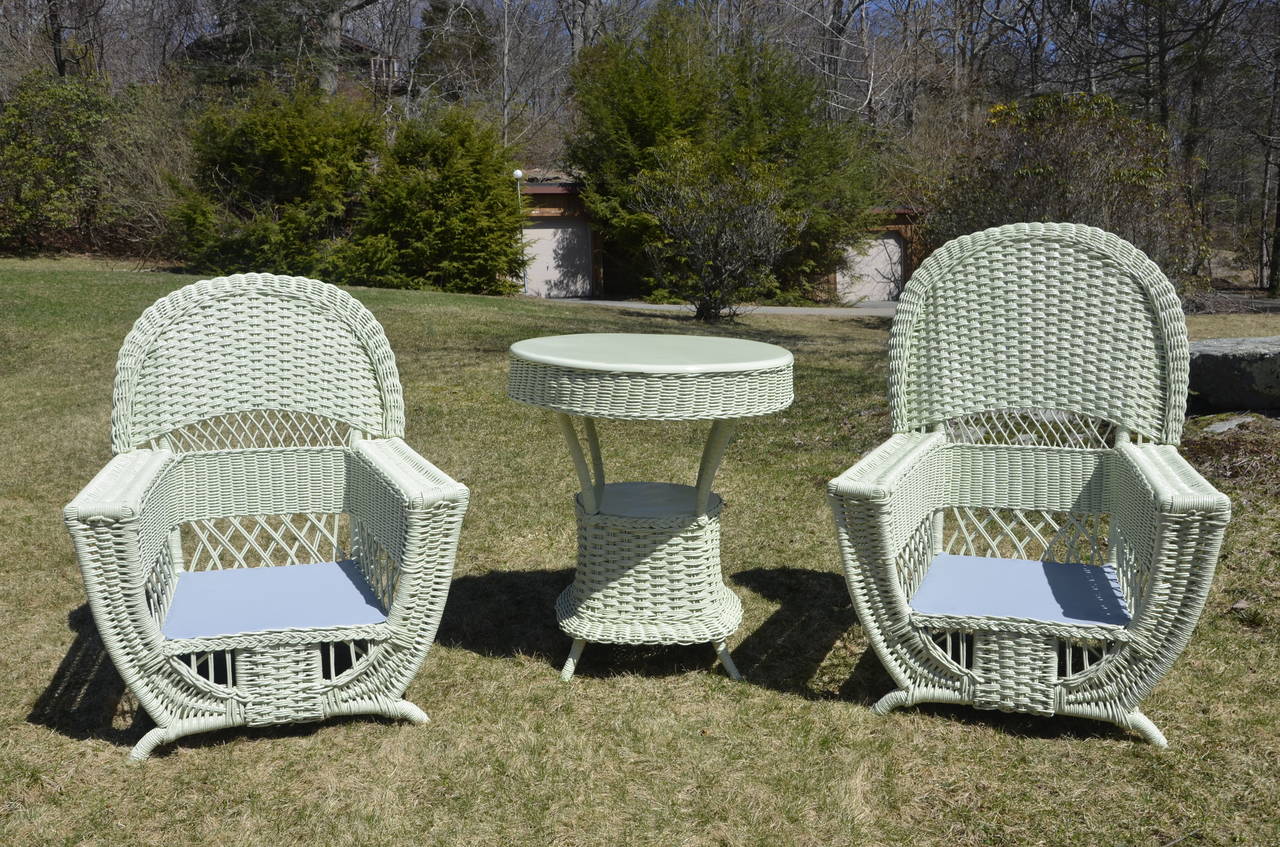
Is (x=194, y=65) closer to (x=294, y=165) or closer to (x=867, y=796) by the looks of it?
(x=294, y=165)

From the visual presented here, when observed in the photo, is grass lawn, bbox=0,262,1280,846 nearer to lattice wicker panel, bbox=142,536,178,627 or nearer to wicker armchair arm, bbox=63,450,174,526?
lattice wicker panel, bbox=142,536,178,627

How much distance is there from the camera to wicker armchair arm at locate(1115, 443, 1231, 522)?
7.98 ft

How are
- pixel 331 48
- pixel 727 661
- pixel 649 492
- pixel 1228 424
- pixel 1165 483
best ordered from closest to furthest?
pixel 1165 483
pixel 727 661
pixel 649 492
pixel 1228 424
pixel 331 48

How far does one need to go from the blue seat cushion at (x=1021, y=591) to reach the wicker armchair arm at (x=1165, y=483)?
269 millimetres

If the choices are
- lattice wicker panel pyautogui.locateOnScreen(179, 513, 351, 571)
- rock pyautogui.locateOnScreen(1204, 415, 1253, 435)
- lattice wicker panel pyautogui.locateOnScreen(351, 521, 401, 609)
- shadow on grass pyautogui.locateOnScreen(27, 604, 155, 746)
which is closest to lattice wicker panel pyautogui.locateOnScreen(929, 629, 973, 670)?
lattice wicker panel pyautogui.locateOnScreen(351, 521, 401, 609)

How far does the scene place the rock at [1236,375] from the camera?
5211 mm

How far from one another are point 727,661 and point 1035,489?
1.08 m

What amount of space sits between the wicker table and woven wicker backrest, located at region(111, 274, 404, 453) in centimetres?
50

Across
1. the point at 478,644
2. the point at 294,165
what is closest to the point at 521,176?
the point at 294,165

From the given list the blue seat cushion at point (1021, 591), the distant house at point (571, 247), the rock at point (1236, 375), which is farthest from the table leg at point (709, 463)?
the distant house at point (571, 247)

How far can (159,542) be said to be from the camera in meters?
2.78

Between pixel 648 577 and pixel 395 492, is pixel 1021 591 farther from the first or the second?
pixel 395 492

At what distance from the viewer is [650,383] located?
2732 millimetres

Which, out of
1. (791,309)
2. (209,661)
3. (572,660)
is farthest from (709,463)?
(791,309)
